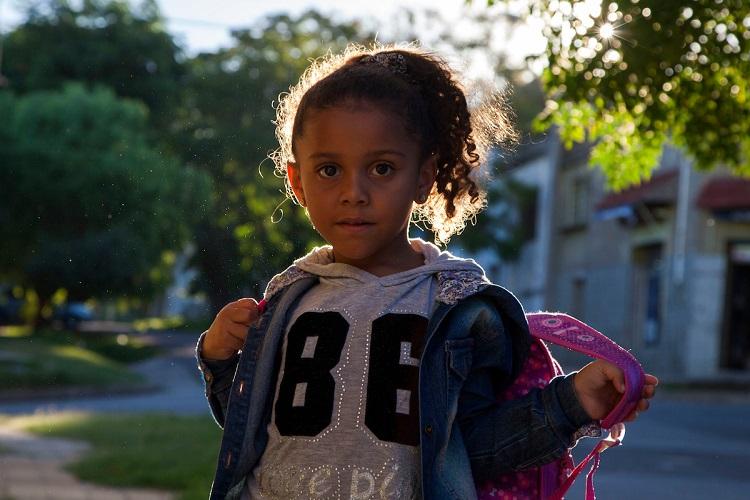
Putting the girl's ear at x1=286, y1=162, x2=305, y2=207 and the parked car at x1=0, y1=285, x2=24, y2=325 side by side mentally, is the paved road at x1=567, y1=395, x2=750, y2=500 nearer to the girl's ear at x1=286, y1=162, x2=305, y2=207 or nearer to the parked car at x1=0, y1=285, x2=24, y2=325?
the girl's ear at x1=286, y1=162, x2=305, y2=207

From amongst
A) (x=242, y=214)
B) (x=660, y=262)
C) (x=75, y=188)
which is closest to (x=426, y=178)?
(x=242, y=214)

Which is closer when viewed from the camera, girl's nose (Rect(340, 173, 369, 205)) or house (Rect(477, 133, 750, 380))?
girl's nose (Rect(340, 173, 369, 205))

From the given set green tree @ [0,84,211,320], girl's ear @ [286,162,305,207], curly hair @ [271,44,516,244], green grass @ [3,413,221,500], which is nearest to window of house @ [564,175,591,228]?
green tree @ [0,84,211,320]

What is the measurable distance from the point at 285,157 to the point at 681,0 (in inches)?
83.6

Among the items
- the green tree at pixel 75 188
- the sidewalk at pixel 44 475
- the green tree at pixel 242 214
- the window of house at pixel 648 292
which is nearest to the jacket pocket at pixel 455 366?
the green tree at pixel 242 214

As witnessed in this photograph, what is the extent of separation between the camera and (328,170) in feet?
8.68

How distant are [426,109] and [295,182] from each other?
33 cm

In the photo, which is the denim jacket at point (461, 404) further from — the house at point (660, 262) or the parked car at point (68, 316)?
the parked car at point (68, 316)

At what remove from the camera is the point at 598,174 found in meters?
29.0

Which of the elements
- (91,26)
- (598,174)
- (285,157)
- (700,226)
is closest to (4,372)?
(700,226)

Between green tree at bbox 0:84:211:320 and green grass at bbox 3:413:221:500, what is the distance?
1657 centimetres

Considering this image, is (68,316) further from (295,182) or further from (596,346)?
(596,346)

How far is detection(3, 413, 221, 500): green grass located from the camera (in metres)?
8.44

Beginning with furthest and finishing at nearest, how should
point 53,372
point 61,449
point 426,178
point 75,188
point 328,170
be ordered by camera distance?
point 75,188, point 53,372, point 61,449, point 426,178, point 328,170
